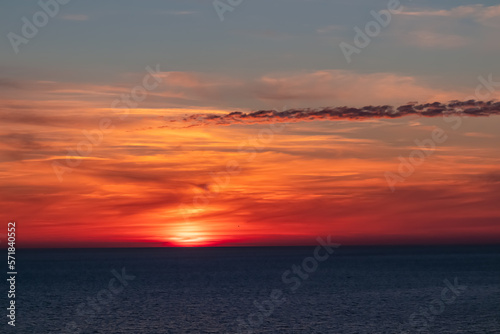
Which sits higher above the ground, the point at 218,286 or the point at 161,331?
the point at 218,286

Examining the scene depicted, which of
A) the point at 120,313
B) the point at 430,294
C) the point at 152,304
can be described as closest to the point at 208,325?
the point at 120,313

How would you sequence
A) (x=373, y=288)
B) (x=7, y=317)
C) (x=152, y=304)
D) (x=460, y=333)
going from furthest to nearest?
(x=373, y=288)
(x=152, y=304)
(x=7, y=317)
(x=460, y=333)

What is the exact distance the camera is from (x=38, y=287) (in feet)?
398

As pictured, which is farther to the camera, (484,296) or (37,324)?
(484,296)

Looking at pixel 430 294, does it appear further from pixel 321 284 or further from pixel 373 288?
pixel 321 284

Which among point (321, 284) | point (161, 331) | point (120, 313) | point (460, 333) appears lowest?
point (460, 333)

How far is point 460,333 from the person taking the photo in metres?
60.0

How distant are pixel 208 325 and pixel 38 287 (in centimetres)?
6792

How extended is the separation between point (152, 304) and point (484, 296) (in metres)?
50.7

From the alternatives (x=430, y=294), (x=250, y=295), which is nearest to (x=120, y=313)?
(x=250, y=295)

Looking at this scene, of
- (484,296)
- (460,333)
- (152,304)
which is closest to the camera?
(460,333)

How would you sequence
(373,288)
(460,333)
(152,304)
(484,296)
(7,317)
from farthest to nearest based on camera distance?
1. (373,288)
2. (484,296)
3. (152,304)
4. (7,317)
5. (460,333)

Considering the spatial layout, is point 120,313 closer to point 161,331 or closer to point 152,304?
point 152,304

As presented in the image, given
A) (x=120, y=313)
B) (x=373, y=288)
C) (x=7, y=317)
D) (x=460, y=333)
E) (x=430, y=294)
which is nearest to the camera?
(x=460, y=333)
